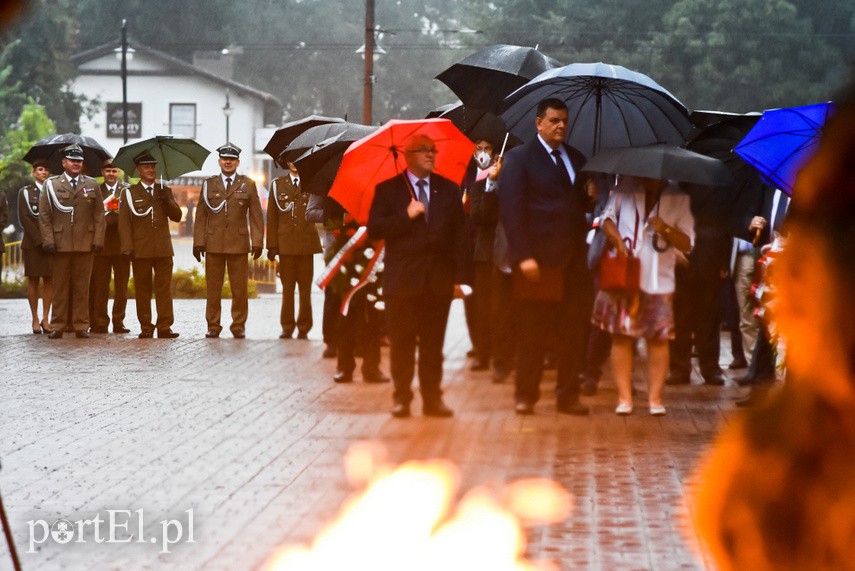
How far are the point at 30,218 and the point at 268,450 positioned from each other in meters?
8.65

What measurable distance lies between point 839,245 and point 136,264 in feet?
48.6

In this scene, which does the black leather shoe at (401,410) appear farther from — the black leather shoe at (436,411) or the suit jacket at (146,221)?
the suit jacket at (146,221)

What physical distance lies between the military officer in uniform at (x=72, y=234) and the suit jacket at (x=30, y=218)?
0.93 ft

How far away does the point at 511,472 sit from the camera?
814cm

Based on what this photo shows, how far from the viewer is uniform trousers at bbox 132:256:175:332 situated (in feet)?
54.0

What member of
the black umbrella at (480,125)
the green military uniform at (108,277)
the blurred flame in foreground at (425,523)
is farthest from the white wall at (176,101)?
the blurred flame in foreground at (425,523)

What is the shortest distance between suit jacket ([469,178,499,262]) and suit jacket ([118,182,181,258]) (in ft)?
16.9

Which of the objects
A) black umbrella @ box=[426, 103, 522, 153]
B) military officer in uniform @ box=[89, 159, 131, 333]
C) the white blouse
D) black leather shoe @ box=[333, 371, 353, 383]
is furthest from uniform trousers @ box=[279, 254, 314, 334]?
the white blouse

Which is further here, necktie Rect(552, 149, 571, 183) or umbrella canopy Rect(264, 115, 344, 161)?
umbrella canopy Rect(264, 115, 344, 161)

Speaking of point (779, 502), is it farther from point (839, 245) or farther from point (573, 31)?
point (573, 31)

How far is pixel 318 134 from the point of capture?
1420 centimetres

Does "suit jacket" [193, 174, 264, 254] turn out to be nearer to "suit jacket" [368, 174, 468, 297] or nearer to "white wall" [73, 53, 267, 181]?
"suit jacket" [368, 174, 468, 297]

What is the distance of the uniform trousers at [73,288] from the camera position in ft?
53.5

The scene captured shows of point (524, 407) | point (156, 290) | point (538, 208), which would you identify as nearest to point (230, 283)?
point (156, 290)
